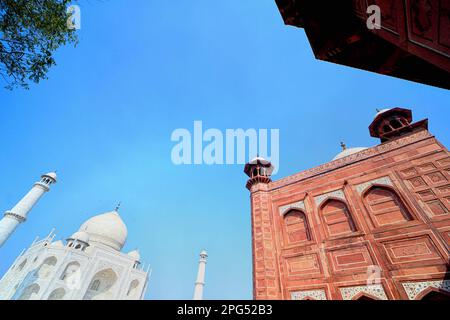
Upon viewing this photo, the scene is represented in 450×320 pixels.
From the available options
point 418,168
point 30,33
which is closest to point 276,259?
point 418,168

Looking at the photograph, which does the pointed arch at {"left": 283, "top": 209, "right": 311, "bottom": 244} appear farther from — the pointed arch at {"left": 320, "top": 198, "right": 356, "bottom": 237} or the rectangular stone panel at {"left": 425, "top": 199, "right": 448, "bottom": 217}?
the rectangular stone panel at {"left": 425, "top": 199, "right": 448, "bottom": 217}

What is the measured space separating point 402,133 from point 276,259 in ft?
21.3

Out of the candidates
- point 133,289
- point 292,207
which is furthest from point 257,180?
point 133,289

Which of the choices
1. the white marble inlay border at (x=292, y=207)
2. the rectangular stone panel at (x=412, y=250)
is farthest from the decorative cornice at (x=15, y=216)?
the rectangular stone panel at (x=412, y=250)

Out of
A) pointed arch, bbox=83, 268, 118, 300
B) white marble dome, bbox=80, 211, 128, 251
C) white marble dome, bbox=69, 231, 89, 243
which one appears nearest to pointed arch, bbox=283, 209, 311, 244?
pointed arch, bbox=83, 268, 118, 300

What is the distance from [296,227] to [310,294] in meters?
2.15

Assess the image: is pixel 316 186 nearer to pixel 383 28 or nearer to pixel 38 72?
pixel 383 28

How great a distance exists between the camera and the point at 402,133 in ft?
26.2

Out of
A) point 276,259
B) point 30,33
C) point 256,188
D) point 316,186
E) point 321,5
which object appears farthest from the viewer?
point 256,188

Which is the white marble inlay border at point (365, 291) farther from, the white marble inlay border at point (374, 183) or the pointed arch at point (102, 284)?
the pointed arch at point (102, 284)

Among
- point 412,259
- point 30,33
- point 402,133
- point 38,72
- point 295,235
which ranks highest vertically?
point 402,133

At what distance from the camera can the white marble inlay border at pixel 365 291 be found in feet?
18.3

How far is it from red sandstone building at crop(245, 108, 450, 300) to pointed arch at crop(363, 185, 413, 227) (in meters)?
0.02

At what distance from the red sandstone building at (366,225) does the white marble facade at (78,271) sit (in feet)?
65.4
